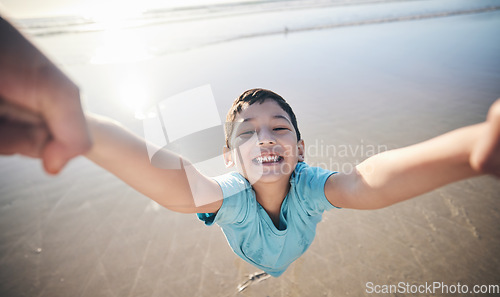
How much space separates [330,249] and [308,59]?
6.44m

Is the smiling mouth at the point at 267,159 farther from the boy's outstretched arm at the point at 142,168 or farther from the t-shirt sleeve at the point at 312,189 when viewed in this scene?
the boy's outstretched arm at the point at 142,168

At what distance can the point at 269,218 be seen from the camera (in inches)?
74.2

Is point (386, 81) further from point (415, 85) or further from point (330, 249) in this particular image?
point (330, 249)

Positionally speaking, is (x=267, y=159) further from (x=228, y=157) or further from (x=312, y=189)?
(x=228, y=157)

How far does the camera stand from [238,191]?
168 centimetres

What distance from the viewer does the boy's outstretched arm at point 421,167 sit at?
663mm

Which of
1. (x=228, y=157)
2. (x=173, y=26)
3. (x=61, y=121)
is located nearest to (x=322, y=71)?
(x=228, y=157)

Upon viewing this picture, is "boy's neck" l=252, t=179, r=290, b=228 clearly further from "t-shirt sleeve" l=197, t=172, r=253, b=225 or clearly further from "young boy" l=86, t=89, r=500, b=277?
"t-shirt sleeve" l=197, t=172, r=253, b=225

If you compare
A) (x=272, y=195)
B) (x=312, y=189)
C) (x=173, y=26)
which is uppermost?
(x=173, y=26)

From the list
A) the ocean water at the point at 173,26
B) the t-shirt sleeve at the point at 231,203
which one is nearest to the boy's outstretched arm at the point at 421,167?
the t-shirt sleeve at the point at 231,203

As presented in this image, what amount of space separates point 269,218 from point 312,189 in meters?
0.45

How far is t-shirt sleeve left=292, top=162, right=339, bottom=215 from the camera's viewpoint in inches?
64.8

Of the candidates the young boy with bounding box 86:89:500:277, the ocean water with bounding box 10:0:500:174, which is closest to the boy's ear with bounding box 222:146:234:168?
the young boy with bounding box 86:89:500:277

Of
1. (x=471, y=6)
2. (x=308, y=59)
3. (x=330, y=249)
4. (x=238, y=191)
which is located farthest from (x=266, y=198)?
(x=471, y=6)
